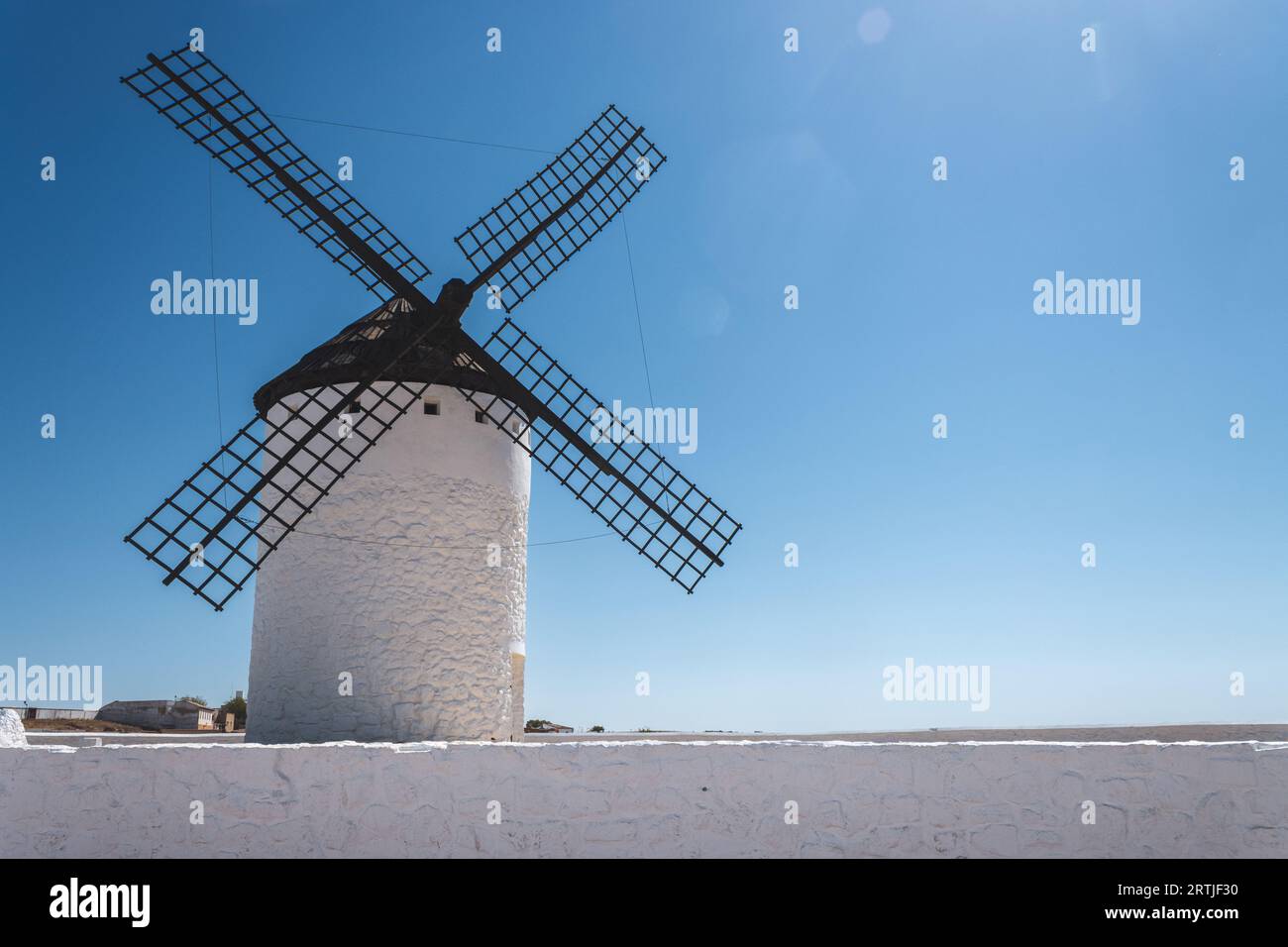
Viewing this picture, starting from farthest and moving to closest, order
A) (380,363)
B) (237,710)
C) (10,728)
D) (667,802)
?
(237,710) < (380,363) < (10,728) < (667,802)

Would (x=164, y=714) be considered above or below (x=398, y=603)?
below

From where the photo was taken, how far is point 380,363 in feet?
27.7

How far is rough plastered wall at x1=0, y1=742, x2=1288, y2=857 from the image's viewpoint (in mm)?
5570

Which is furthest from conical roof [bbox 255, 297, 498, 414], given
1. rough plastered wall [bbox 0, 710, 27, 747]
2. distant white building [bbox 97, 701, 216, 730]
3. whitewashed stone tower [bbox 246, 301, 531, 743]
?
distant white building [bbox 97, 701, 216, 730]

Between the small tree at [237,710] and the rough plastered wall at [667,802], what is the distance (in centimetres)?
946

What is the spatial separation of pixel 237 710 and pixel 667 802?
41.9ft

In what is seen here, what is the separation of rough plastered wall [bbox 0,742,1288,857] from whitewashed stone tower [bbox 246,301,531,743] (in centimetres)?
231

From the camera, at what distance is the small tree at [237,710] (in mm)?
14891

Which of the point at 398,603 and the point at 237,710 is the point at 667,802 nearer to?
the point at 398,603

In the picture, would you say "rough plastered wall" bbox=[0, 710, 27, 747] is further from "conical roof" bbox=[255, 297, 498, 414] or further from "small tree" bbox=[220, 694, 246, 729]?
"small tree" bbox=[220, 694, 246, 729]

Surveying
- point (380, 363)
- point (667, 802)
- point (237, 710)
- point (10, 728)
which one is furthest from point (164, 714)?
point (667, 802)
